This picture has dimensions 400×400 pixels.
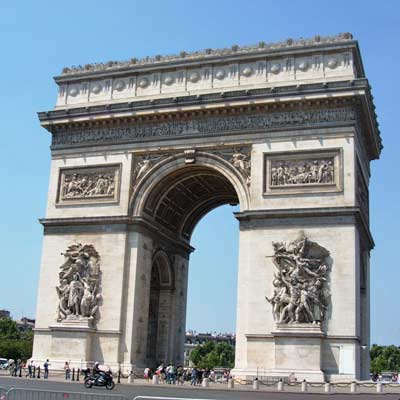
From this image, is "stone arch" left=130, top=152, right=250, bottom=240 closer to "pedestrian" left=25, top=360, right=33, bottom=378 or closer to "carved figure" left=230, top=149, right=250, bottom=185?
"carved figure" left=230, top=149, right=250, bottom=185

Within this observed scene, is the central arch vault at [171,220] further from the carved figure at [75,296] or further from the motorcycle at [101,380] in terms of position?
the motorcycle at [101,380]

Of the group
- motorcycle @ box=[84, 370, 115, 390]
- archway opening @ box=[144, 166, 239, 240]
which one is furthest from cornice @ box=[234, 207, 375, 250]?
motorcycle @ box=[84, 370, 115, 390]

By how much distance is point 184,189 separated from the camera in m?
38.1

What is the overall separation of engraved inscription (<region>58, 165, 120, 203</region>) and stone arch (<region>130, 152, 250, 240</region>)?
141 cm

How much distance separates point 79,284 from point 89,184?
5295 mm

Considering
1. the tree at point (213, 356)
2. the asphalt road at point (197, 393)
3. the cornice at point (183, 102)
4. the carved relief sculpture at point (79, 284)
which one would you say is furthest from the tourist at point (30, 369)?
the tree at point (213, 356)

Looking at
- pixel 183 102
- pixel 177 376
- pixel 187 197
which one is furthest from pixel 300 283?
pixel 187 197

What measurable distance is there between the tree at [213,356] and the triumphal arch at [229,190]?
64.1 meters

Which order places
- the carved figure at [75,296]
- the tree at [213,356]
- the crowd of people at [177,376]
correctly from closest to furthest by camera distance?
the crowd of people at [177,376] → the carved figure at [75,296] → the tree at [213,356]

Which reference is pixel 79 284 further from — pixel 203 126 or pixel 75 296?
pixel 203 126

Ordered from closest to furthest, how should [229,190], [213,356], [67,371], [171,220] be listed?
1. [67,371]
2. [229,190]
3. [171,220]
4. [213,356]

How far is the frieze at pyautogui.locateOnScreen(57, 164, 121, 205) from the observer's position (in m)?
35.5

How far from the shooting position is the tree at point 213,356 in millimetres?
101325

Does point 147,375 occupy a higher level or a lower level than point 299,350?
lower
